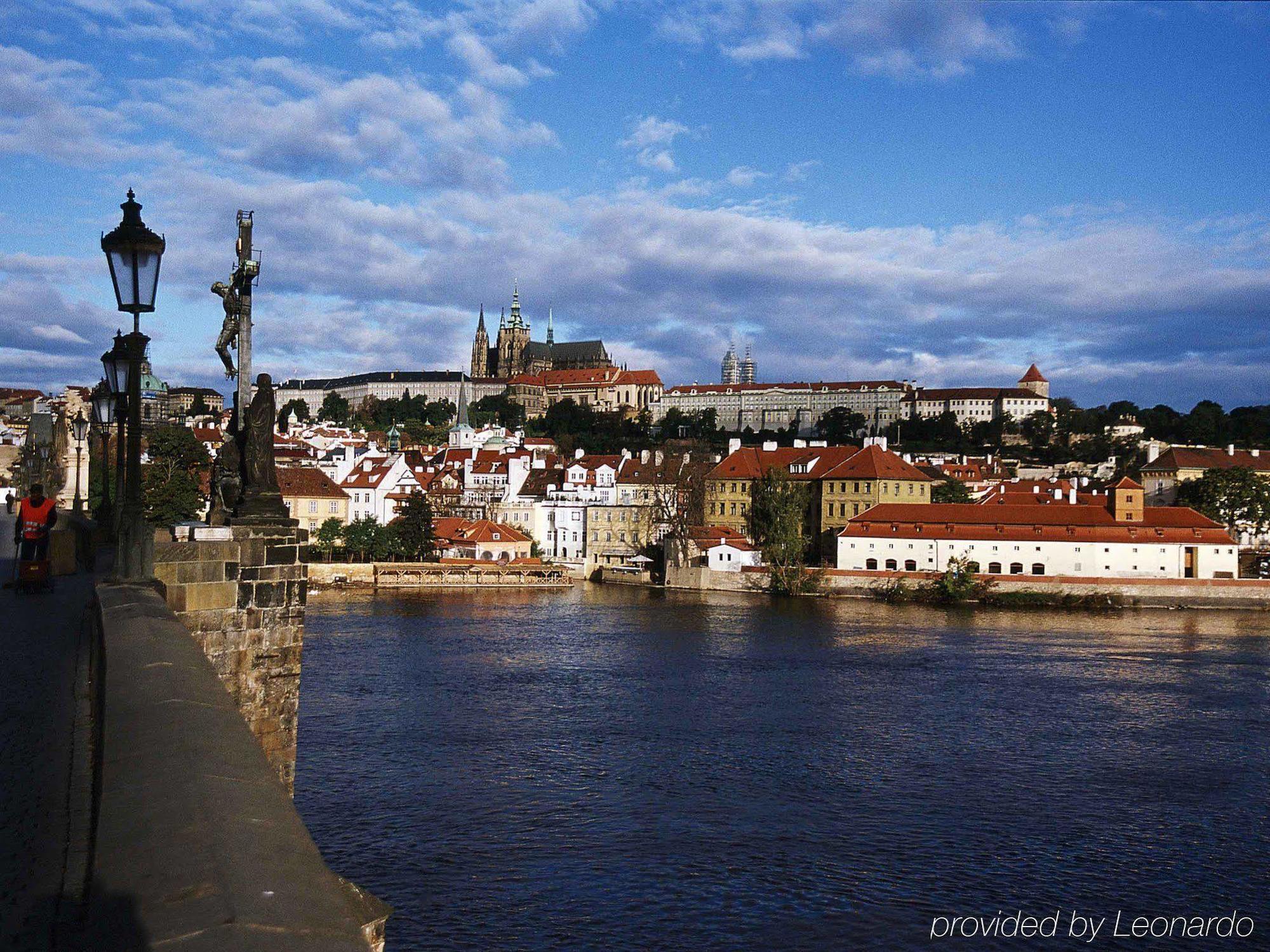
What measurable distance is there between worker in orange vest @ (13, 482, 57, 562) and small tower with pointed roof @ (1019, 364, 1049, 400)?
6283 inches

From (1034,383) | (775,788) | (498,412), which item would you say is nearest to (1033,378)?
(1034,383)

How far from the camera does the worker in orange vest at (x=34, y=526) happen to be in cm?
1301

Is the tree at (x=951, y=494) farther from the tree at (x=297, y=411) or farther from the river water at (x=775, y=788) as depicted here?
the tree at (x=297, y=411)

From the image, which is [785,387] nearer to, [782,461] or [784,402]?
[784,402]

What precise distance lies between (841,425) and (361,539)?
320ft

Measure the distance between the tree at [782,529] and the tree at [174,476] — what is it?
2881 cm

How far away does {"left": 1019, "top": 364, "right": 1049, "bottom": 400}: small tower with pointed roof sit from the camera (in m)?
162

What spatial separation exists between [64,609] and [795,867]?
33.4ft

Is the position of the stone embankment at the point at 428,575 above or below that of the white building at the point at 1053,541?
below

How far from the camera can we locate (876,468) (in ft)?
227

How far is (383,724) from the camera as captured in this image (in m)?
24.8

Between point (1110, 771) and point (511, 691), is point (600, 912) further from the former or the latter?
point (511, 691)

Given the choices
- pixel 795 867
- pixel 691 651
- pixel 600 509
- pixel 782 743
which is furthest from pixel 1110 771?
pixel 600 509

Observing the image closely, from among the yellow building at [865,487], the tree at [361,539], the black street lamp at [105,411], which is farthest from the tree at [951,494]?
the black street lamp at [105,411]
